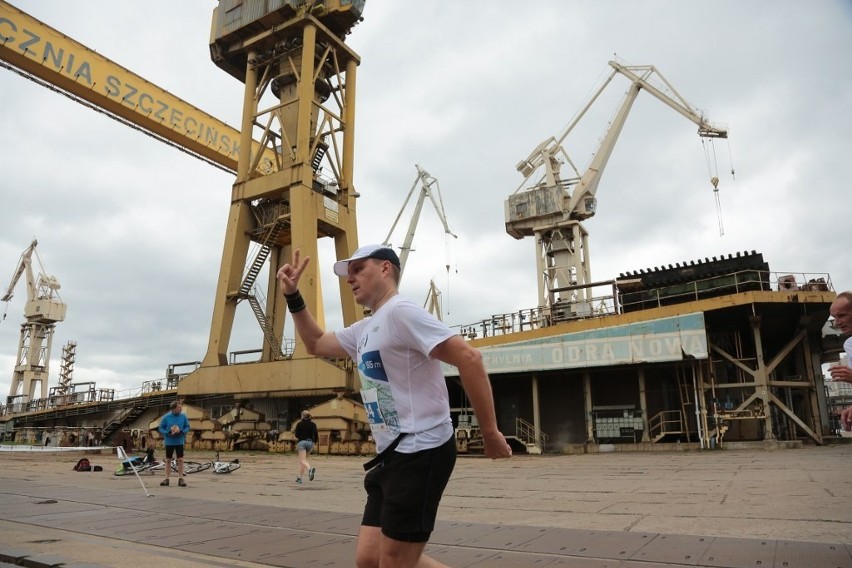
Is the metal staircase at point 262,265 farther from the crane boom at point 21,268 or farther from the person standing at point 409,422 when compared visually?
the crane boom at point 21,268

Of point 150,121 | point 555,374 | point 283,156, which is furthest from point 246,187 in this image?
point 555,374

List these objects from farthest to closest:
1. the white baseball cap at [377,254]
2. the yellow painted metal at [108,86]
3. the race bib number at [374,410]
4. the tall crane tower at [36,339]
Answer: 1. the tall crane tower at [36,339]
2. the yellow painted metal at [108,86]
3. the white baseball cap at [377,254]
4. the race bib number at [374,410]

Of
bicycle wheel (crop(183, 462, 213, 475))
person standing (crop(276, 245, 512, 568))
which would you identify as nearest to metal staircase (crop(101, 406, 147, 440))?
bicycle wheel (crop(183, 462, 213, 475))

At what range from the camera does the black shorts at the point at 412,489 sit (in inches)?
93.4

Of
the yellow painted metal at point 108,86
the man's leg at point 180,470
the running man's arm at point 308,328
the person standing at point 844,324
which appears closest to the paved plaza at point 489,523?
the man's leg at point 180,470

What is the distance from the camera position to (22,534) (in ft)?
18.7

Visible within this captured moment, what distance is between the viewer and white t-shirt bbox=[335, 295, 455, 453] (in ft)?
8.31

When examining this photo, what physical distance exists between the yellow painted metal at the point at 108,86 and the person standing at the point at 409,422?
31144 millimetres

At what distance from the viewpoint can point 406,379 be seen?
2.61 metres

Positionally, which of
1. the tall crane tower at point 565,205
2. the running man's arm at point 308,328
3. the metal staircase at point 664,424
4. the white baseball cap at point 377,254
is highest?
the tall crane tower at point 565,205

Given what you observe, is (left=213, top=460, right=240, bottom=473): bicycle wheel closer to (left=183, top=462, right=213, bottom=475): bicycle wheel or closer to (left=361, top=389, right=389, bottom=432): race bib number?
(left=183, top=462, right=213, bottom=475): bicycle wheel

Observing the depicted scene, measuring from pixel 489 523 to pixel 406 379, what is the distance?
162 inches

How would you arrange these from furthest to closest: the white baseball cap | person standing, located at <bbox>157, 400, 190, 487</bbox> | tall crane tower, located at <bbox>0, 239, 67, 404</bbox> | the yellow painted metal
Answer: tall crane tower, located at <bbox>0, 239, 67, 404</bbox> < the yellow painted metal < person standing, located at <bbox>157, 400, 190, 487</bbox> < the white baseball cap

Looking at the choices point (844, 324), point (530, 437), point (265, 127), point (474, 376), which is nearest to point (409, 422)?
point (474, 376)
